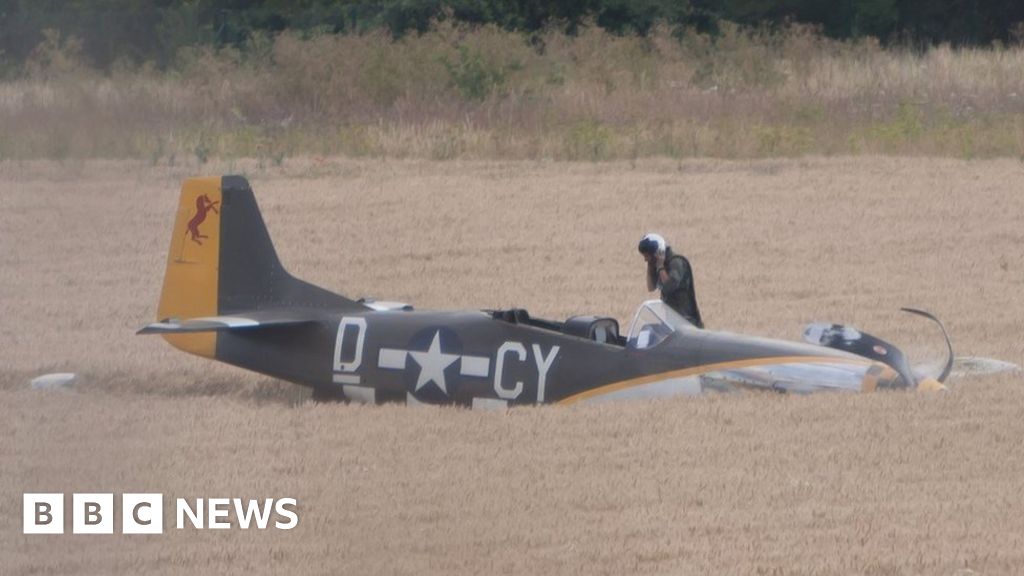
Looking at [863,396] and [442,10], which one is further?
[442,10]

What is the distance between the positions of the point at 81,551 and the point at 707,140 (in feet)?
60.4

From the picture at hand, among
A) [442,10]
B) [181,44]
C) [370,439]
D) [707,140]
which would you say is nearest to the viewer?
[370,439]

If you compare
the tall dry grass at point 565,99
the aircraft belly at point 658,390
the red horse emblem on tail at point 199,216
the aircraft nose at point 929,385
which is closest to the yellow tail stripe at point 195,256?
the red horse emblem on tail at point 199,216

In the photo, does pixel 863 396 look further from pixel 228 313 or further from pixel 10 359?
pixel 10 359

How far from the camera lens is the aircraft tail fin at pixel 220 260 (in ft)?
39.4

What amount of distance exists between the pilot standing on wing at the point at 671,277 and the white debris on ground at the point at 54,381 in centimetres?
445

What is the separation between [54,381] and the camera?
11492 millimetres

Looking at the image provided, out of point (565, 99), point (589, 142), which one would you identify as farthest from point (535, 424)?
point (565, 99)

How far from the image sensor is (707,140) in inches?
949

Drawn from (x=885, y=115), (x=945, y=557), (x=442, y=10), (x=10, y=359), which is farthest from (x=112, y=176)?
(x=442, y=10)

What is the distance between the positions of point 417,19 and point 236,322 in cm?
2860

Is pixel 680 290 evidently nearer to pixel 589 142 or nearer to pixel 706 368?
pixel 706 368

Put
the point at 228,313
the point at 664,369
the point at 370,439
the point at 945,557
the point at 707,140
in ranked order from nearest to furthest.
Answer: the point at 945,557
the point at 370,439
the point at 664,369
the point at 228,313
the point at 707,140

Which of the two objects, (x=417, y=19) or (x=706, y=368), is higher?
(x=417, y=19)
